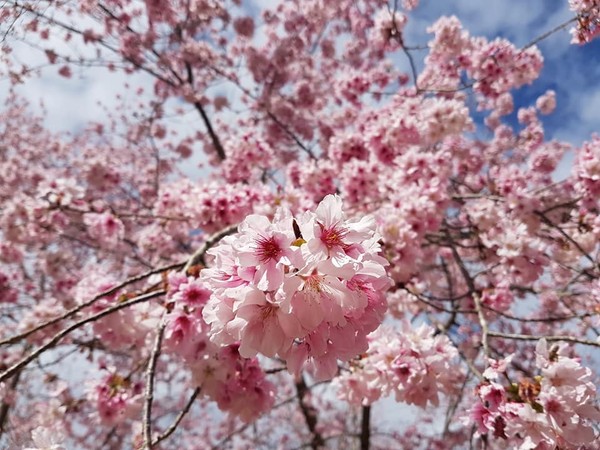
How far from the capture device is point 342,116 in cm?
805

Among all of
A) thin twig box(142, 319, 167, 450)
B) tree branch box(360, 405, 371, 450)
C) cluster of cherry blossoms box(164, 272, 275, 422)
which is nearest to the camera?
thin twig box(142, 319, 167, 450)

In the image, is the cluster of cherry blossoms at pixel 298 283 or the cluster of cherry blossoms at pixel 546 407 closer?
the cluster of cherry blossoms at pixel 298 283

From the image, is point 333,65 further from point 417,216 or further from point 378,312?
point 378,312

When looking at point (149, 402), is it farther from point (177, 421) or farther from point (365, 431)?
point (365, 431)

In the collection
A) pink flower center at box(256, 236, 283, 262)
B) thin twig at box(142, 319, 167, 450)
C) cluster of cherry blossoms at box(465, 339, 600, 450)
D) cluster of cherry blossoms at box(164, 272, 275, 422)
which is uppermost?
cluster of cherry blossoms at box(164, 272, 275, 422)

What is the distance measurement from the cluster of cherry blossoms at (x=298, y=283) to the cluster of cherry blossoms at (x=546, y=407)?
3.27 ft

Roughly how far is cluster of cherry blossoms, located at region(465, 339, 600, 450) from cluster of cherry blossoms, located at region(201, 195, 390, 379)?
3.27ft

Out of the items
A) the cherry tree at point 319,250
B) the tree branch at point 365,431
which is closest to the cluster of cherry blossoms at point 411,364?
the cherry tree at point 319,250

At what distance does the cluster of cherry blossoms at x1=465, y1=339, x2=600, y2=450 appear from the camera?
1.72m

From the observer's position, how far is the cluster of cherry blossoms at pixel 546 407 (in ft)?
5.64

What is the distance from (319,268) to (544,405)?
52.8 inches

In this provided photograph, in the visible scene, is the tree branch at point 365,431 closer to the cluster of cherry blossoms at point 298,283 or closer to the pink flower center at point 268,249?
the cluster of cherry blossoms at point 298,283

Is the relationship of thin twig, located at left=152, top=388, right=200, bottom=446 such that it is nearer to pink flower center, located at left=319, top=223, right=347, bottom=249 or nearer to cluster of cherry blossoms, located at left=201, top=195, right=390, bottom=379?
cluster of cherry blossoms, located at left=201, top=195, right=390, bottom=379

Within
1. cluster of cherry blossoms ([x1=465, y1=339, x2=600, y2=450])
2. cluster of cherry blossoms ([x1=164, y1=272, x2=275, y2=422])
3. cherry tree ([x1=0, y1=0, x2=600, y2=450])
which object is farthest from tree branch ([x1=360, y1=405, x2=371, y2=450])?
cluster of cherry blossoms ([x1=465, y1=339, x2=600, y2=450])
